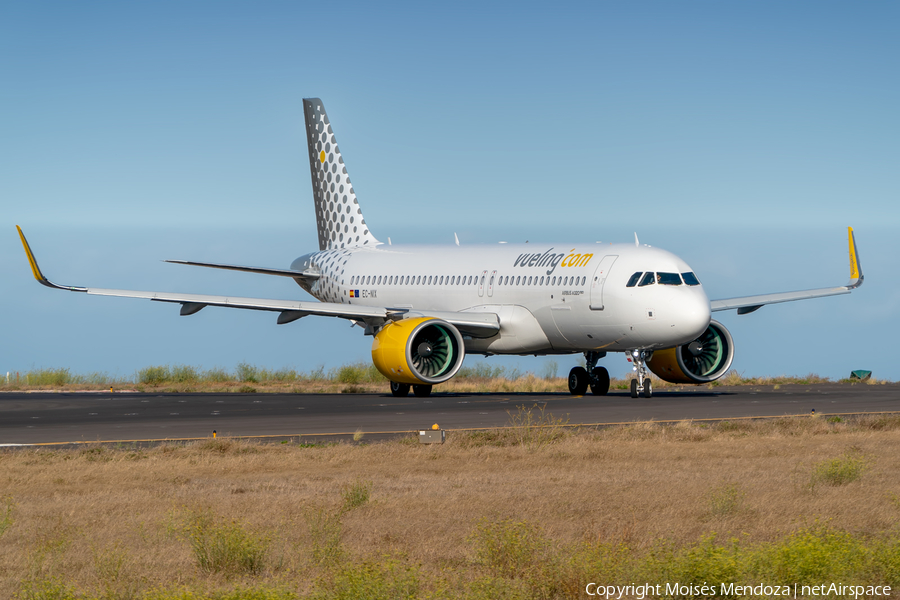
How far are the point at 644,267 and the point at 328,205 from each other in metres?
19.5

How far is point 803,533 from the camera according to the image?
9.43 m

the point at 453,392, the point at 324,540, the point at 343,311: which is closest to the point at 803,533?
the point at 324,540

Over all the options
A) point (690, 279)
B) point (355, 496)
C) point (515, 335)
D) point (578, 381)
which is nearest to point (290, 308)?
point (515, 335)

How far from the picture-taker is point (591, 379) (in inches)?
1366

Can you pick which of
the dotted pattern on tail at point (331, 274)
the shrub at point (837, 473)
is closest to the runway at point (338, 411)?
the dotted pattern on tail at point (331, 274)

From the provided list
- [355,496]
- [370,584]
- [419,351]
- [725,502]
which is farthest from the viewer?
[419,351]

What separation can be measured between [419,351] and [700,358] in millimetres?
9137

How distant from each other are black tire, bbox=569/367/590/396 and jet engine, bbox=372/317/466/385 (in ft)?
14.3

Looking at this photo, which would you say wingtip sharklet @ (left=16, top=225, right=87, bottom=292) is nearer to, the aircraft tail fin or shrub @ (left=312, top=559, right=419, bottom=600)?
the aircraft tail fin

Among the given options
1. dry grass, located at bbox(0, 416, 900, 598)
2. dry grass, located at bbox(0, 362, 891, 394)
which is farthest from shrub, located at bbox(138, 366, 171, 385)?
dry grass, located at bbox(0, 416, 900, 598)

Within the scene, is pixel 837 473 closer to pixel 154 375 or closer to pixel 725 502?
pixel 725 502

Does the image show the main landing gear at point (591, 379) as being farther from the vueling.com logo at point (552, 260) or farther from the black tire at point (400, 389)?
the black tire at point (400, 389)

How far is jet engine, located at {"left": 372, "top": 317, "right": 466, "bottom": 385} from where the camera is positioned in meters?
31.4

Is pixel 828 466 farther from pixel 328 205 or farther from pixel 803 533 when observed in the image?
pixel 328 205
